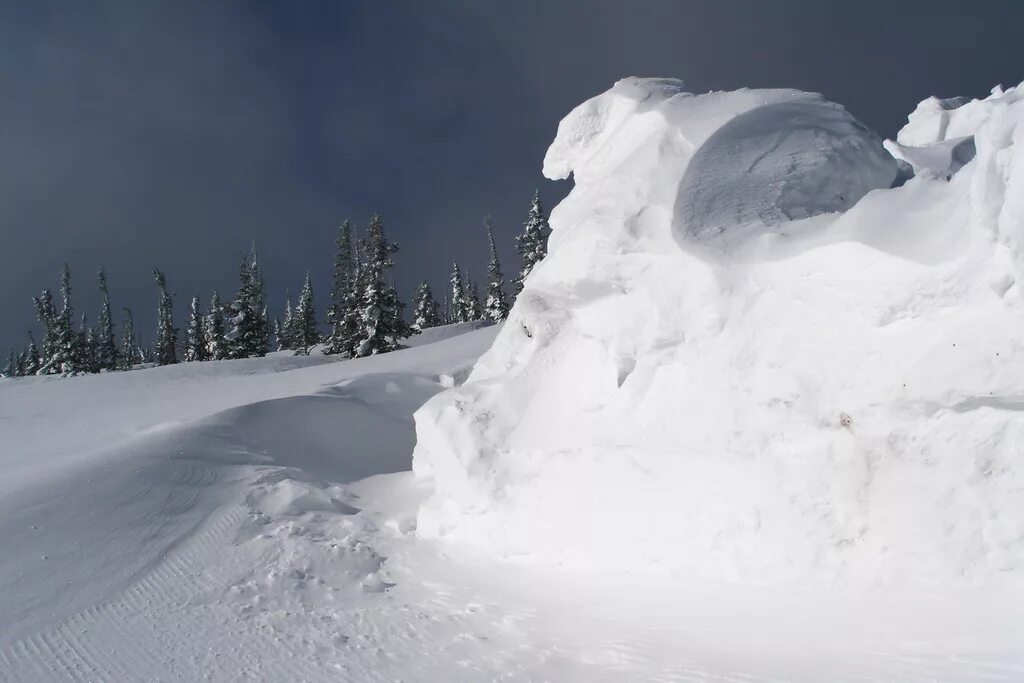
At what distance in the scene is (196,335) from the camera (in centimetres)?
6041

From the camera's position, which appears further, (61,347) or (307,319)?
(307,319)

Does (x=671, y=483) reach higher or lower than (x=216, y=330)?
higher

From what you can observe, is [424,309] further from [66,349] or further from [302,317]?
[66,349]

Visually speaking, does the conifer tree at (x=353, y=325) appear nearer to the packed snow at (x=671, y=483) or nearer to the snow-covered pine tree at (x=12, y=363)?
the packed snow at (x=671, y=483)

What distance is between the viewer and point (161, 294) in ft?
213

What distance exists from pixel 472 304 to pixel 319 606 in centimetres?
6272

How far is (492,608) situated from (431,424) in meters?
3.61

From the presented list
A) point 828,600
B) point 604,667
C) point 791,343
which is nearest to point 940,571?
point 828,600

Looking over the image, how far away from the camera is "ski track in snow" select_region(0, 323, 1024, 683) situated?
4.88 metres

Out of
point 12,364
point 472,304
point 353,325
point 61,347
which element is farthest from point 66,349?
point 12,364

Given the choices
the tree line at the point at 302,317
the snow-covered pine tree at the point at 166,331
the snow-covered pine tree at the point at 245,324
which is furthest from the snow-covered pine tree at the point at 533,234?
the snow-covered pine tree at the point at 166,331

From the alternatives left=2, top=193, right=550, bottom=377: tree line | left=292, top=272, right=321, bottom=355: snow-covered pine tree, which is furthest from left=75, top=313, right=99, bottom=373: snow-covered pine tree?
left=292, top=272, right=321, bottom=355: snow-covered pine tree

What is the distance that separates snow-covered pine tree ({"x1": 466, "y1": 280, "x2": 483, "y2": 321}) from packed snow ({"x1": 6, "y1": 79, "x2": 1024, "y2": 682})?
185 feet

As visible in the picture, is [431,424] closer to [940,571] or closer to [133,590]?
[133,590]
